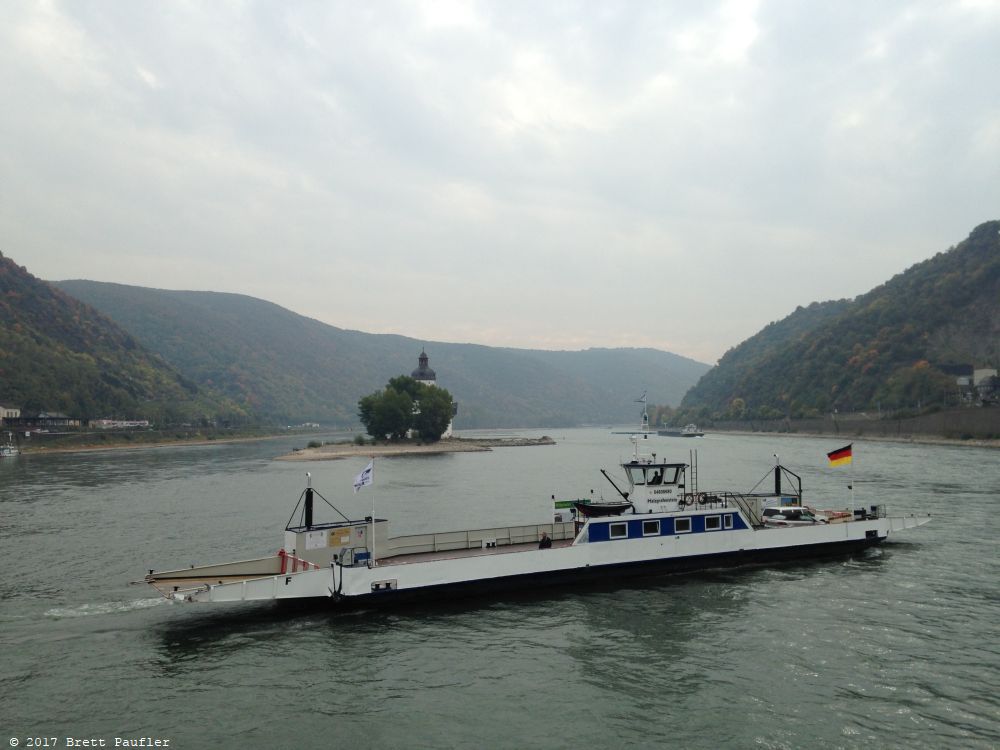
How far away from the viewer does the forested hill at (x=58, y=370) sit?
5969 inches

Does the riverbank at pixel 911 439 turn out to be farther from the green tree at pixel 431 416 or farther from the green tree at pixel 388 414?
the green tree at pixel 388 414

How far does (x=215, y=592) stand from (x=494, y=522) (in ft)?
78.3

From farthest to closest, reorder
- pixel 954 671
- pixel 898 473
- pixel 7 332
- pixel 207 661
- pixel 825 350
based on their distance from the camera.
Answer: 1. pixel 825 350
2. pixel 7 332
3. pixel 898 473
4. pixel 207 661
5. pixel 954 671

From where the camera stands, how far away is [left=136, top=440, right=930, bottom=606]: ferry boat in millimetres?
21906

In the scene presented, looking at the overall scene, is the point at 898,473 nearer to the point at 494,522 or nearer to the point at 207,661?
the point at 494,522

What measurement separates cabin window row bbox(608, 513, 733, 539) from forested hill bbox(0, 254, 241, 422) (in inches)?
6490

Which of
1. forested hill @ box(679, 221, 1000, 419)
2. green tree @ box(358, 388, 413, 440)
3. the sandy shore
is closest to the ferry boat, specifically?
the sandy shore

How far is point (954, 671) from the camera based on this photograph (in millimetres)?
17391

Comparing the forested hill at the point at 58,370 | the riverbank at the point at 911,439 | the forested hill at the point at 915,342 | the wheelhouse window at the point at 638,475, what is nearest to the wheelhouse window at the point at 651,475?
the wheelhouse window at the point at 638,475

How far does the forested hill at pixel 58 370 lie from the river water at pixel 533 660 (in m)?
144

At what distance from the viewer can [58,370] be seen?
16262cm

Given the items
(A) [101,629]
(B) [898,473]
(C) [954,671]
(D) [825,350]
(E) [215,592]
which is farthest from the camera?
(D) [825,350]

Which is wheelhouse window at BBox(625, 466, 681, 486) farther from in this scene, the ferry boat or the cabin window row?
the cabin window row

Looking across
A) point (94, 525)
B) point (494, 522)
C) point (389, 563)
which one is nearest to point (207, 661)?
point (389, 563)
